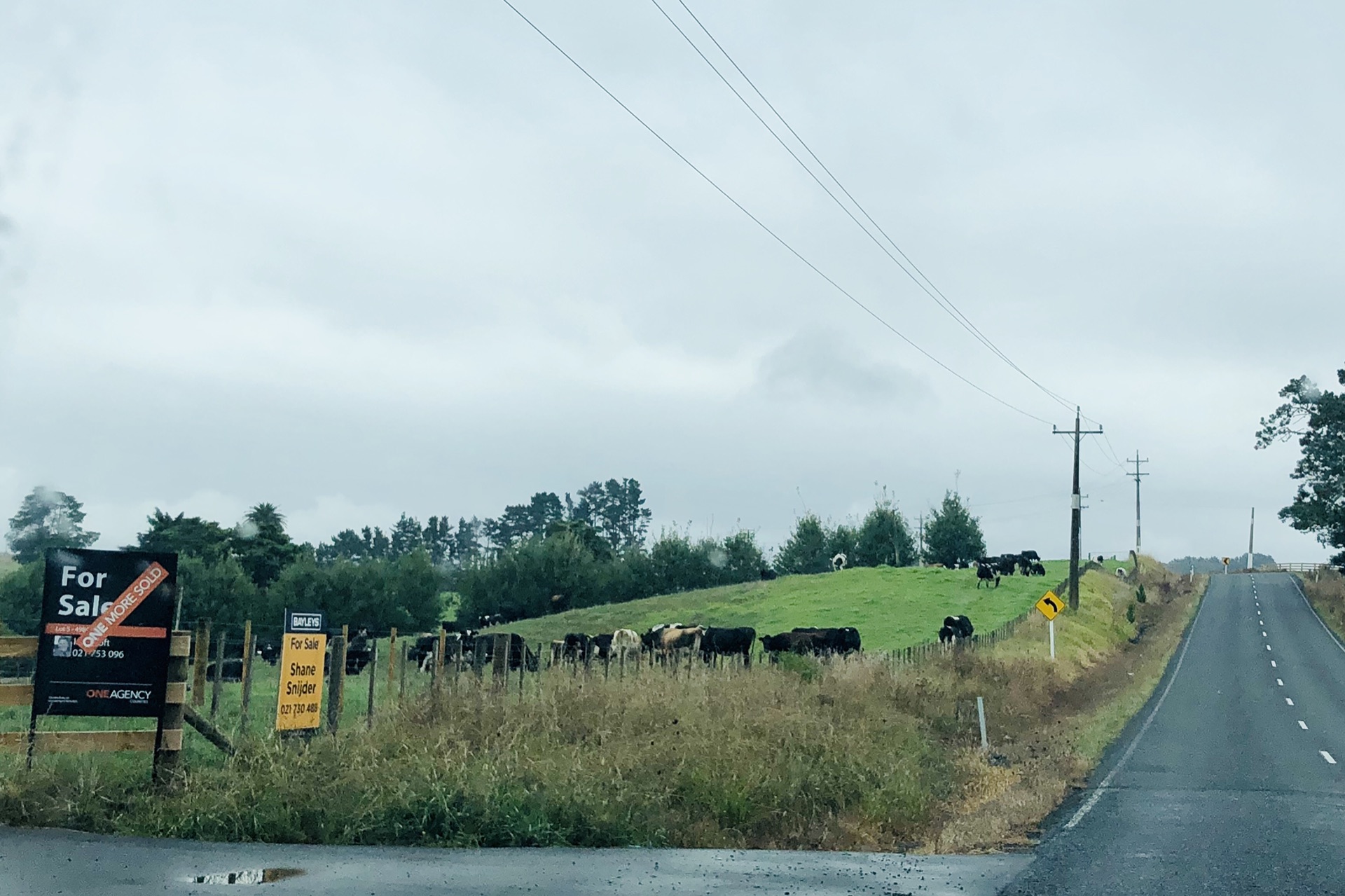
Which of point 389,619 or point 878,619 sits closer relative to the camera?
point 878,619

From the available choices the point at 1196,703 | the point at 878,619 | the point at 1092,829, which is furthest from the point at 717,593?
the point at 1092,829

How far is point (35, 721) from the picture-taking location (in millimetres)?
13172

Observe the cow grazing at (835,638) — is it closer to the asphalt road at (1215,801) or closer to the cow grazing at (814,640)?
the cow grazing at (814,640)

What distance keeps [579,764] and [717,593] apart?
76539 mm

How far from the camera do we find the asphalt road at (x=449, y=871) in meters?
9.66

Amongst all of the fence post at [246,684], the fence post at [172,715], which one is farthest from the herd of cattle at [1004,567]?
the fence post at [172,715]

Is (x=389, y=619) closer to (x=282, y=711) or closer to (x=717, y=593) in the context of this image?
(x=717, y=593)

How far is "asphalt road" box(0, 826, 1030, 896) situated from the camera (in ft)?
31.7

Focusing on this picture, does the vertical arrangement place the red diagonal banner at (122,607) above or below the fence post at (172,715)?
above

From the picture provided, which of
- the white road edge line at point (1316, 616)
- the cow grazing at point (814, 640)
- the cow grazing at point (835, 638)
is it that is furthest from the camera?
the white road edge line at point (1316, 616)

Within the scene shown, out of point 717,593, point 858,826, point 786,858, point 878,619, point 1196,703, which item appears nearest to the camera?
point 786,858

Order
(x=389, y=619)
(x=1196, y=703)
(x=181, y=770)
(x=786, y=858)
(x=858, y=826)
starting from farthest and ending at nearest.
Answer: (x=389, y=619), (x=1196, y=703), (x=858, y=826), (x=181, y=770), (x=786, y=858)

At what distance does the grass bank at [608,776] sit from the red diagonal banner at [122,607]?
1.21 metres

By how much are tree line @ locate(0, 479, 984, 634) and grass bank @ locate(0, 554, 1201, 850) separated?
67.8 metres
